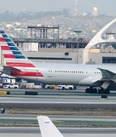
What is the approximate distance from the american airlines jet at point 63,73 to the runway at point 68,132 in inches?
1634

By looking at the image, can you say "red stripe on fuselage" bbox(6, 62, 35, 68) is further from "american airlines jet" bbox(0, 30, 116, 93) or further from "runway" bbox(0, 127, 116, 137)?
"runway" bbox(0, 127, 116, 137)

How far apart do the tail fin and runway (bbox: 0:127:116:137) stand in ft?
141

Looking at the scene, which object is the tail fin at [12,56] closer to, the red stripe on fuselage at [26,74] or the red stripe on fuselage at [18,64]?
the red stripe on fuselage at [18,64]

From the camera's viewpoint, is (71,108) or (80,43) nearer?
(71,108)

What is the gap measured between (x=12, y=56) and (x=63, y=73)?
7812mm

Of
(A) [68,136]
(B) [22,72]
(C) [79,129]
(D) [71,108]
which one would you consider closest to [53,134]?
(A) [68,136]

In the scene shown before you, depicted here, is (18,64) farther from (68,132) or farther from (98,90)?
(68,132)

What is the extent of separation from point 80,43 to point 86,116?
135 m

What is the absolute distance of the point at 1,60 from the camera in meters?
134

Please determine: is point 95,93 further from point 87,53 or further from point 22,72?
point 87,53

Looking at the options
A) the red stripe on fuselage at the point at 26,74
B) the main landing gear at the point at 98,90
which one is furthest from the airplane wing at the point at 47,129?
the main landing gear at the point at 98,90

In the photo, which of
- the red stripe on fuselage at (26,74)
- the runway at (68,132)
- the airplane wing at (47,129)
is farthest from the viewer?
the red stripe on fuselage at (26,74)

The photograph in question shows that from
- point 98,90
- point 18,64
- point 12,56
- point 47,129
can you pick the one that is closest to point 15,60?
point 12,56

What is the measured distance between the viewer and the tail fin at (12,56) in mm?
88250
